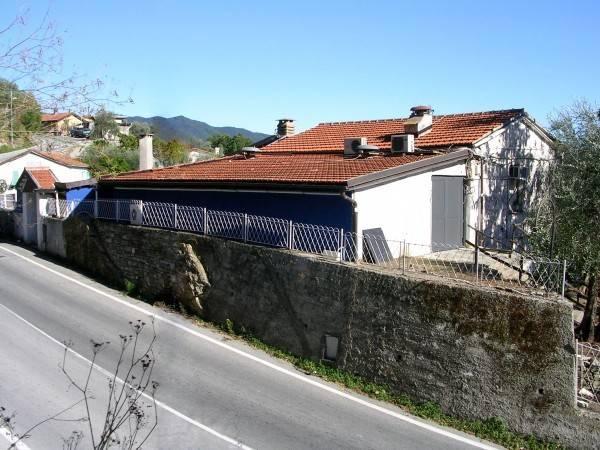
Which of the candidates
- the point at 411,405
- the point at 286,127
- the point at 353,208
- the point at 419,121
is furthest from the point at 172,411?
the point at 286,127

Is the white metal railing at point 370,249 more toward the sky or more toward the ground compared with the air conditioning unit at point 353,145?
more toward the ground

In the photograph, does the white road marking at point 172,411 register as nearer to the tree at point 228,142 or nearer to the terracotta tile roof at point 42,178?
the terracotta tile roof at point 42,178

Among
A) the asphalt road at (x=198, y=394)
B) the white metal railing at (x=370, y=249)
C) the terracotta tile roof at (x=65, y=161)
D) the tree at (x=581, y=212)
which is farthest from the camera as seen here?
the terracotta tile roof at (x=65, y=161)

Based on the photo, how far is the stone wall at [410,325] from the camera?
329 inches

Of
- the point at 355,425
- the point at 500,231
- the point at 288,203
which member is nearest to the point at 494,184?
the point at 500,231

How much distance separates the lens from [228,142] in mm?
69812

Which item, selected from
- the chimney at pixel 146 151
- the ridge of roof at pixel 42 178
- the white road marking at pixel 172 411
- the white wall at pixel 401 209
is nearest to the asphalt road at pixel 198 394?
the white road marking at pixel 172 411

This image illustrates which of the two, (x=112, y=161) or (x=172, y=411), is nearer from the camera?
(x=172, y=411)

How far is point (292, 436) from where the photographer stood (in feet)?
27.2

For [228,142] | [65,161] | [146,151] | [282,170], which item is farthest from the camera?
[228,142]

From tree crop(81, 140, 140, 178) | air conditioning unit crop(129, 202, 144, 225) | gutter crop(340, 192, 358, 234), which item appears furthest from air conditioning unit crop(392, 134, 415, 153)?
tree crop(81, 140, 140, 178)

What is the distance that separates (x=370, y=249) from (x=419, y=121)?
24.1 ft

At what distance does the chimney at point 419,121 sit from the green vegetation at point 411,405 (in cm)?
897

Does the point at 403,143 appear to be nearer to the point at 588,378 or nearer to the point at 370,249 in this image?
the point at 370,249
